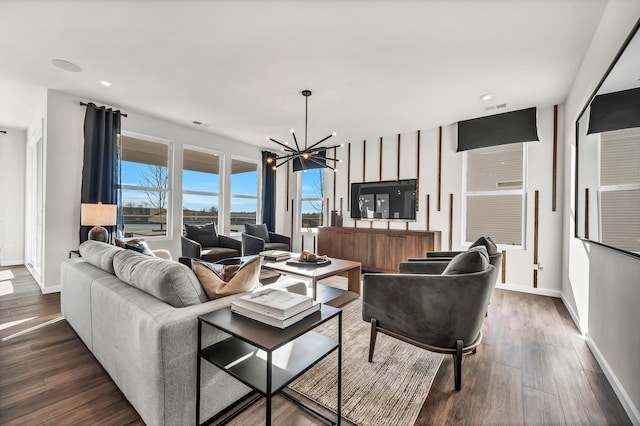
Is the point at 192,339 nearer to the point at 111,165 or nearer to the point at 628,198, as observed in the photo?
the point at 628,198

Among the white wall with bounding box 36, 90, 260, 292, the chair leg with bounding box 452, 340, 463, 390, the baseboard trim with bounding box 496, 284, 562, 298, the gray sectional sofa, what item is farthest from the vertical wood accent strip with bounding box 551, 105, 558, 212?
the white wall with bounding box 36, 90, 260, 292

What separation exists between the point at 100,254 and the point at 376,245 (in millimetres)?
3883

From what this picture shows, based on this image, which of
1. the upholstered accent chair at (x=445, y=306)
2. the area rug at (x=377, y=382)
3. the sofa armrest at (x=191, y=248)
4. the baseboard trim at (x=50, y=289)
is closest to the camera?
the area rug at (x=377, y=382)

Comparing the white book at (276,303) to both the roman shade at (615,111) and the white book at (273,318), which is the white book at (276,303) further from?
the roman shade at (615,111)

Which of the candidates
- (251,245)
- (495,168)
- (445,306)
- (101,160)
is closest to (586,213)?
(445,306)

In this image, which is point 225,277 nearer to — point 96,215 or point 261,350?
point 261,350

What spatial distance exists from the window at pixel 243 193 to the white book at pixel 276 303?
15.6ft

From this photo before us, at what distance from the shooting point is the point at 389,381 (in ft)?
5.86

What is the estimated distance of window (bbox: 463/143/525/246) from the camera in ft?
13.3

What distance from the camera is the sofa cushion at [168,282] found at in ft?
4.58

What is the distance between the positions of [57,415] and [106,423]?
31cm

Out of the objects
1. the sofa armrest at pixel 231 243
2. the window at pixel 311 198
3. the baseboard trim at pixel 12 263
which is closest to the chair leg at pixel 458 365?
the sofa armrest at pixel 231 243

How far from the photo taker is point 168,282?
1388mm

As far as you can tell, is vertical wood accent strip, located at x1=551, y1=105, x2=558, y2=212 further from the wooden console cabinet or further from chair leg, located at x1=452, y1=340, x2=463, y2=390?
chair leg, located at x1=452, y1=340, x2=463, y2=390
